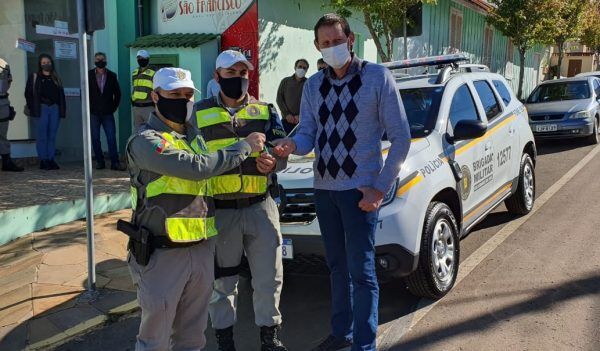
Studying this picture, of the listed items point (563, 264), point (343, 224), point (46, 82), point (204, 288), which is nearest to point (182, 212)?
point (204, 288)

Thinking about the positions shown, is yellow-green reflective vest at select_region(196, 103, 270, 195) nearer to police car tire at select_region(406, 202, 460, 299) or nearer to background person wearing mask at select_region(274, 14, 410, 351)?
background person wearing mask at select_region(274, 14, 410, 351)

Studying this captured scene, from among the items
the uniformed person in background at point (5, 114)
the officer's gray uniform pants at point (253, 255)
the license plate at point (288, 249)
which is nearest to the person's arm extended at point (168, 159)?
the officer's gray uniform pants at point (253, 255)

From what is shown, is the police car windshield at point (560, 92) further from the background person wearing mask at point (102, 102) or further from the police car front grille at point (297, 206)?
the police car front grille at point (297, 206)

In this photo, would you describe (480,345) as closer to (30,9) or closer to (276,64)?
(276,64)

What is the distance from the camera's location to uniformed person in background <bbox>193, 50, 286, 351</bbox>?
333cm

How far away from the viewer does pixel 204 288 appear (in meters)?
2.88

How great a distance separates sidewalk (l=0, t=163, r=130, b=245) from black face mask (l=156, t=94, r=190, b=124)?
3.65 meters

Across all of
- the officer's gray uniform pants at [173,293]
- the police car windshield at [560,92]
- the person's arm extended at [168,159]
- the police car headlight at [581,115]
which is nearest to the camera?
the person's arm extended at [168,159]

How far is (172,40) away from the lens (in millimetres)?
9555

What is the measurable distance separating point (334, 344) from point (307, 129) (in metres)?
1.35

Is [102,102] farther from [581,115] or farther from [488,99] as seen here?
[581,115]

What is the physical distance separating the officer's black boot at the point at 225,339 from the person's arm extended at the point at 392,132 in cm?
132

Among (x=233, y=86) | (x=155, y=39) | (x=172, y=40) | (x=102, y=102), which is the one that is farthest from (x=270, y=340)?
(x=155, y=39)

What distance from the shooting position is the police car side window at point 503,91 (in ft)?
20.1
